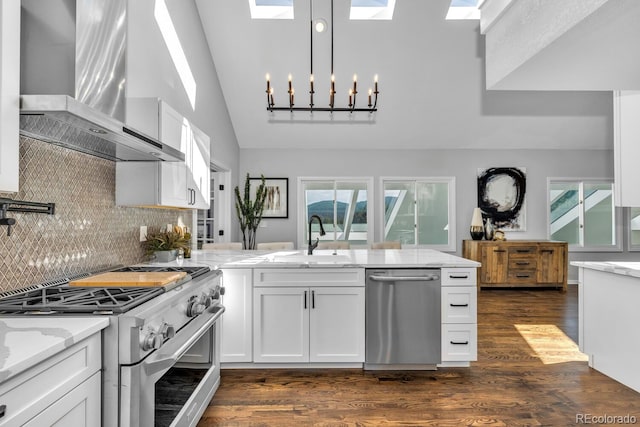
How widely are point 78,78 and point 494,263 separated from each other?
5973 mm

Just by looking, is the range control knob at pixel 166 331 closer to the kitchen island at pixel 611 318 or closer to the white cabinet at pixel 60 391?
the white cabinet at pixel 60 391

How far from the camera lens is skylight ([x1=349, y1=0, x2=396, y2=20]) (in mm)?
4695

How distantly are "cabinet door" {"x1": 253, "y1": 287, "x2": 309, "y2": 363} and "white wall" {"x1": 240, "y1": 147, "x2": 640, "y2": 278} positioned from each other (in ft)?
12.2

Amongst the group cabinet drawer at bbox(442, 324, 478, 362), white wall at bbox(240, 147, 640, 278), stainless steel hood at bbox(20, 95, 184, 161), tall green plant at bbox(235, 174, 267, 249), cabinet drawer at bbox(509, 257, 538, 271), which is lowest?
cabinet drawer at bbox(442, 324, 478, 362)

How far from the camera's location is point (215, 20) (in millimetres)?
4637

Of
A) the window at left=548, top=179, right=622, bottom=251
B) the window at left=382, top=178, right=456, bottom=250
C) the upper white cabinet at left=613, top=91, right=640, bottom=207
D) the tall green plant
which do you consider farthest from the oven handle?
the window at left=548, top=179, right=622, bottom=251

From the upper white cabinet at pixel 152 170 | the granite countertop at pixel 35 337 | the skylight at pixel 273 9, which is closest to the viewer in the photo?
the granite countertop at pixel 35 337

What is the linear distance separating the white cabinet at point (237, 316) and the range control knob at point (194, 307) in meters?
0.80

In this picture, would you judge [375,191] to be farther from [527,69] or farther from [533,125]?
[527,69]

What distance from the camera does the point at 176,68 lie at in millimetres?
3682

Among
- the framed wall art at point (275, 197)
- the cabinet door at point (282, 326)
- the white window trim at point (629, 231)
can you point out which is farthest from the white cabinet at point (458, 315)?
the white window trim at point (629, 231)

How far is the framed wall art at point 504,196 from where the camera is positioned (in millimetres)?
6512

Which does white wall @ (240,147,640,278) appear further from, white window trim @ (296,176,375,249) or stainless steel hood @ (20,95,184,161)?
stainless steel hood @ (20,95,184,161)

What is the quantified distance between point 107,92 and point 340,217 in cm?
485
